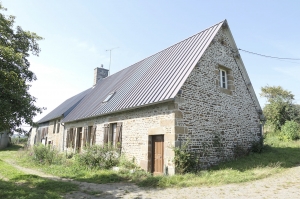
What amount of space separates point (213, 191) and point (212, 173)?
1.80 meters

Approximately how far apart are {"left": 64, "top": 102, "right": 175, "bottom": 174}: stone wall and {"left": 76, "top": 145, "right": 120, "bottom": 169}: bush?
539mm

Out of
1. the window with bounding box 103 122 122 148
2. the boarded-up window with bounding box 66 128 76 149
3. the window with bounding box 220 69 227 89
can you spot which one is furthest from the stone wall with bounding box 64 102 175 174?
the boarded-up window with bounding box 66 128 76 149

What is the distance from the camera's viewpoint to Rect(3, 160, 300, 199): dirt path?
221 inches

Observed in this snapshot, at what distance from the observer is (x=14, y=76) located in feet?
21.5

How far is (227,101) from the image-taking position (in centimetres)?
1077

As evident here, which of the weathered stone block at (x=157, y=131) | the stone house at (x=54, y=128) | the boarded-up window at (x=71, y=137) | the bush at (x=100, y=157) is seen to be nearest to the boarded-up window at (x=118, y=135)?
the bush at (x=100, y=157)

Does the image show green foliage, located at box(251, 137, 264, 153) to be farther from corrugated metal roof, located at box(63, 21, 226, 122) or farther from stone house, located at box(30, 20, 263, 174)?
corrugated metal roof, located at box(63, 21, 226, 122)

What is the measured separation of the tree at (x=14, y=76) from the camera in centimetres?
644

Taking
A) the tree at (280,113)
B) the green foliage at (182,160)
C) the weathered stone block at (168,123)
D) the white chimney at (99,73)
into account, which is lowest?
the green foliage at (182,160)

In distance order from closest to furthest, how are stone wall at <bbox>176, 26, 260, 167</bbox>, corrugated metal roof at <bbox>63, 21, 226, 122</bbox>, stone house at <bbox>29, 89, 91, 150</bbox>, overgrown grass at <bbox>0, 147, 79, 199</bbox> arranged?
overgrown grass at <bbox>0, 147, 79, 199</bbox>, stone wall at <bbox>176, 26, 260, 167</bbox>, corrugated metal roof at <bbox>63, 21, 226, 122</bbox>, stone house at <bbox>29, 89, 91, 150</bbox>

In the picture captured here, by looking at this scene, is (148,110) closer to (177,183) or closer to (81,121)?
(177,183)

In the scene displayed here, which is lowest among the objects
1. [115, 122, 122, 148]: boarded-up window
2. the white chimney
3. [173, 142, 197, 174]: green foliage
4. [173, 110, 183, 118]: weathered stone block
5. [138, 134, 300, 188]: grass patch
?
[138, 134, 300, 188]: grass patch

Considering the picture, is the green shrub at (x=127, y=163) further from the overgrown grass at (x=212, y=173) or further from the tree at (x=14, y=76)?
the tree at (x=14, y=76)

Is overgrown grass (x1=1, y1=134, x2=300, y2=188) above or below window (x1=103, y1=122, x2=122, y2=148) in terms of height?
below
